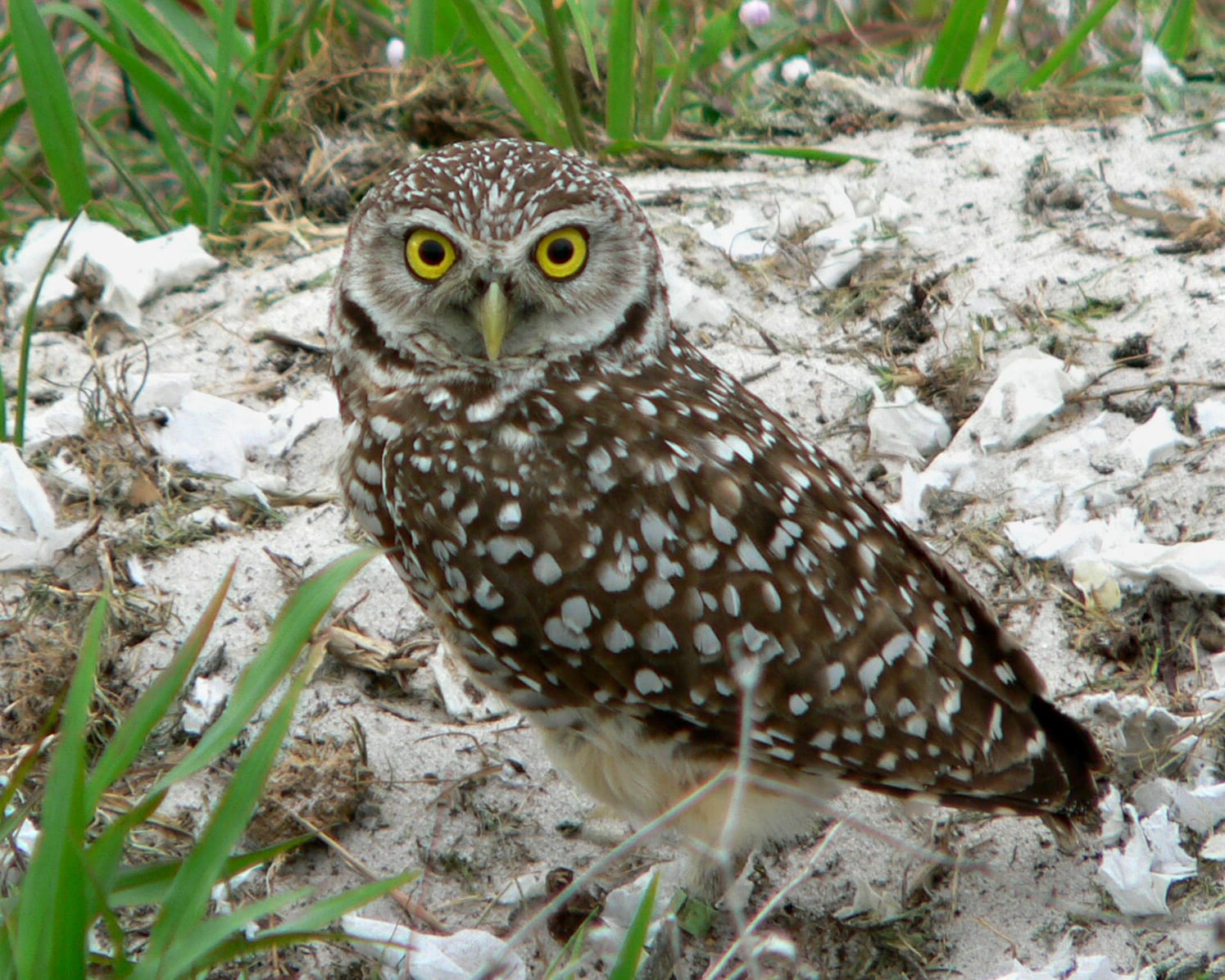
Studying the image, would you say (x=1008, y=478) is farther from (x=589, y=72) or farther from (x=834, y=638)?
(x=589, y=72)

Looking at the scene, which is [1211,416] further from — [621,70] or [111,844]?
[111,844]

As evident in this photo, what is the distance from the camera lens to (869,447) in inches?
133

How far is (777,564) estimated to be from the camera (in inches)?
92.5

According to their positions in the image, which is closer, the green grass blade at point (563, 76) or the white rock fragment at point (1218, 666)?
the white rock fragment at point (1218, 666)

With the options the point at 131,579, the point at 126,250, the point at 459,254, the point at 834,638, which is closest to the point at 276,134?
the point at 126,250

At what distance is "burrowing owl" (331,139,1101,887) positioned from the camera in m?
2.31

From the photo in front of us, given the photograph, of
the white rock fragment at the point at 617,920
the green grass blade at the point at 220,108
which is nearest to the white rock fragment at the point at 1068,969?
the white rock fragment at the point at 617,920

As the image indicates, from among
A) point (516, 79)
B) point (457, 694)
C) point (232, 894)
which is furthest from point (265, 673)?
point (516, 79)

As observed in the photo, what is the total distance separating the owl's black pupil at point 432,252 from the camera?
237cm

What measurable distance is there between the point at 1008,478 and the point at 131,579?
213 centimetres

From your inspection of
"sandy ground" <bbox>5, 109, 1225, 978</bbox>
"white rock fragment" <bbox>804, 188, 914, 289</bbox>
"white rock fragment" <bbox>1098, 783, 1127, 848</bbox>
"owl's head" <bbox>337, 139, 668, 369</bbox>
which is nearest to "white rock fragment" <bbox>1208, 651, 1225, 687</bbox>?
"sandy ground" <bbox>5, 109, 1225, 978</bbox>

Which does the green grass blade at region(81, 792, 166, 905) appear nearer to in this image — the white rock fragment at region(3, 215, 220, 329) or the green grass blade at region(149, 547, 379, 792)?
the green grass blade at region(149, 547, 379, 792)

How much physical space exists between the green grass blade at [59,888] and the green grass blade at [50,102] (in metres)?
2.50

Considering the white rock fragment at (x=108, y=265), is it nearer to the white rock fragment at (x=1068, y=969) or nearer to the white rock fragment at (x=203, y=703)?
the white rock fragment at (x=203, y=703)
